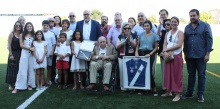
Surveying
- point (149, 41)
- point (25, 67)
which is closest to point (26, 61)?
point (25, 67)

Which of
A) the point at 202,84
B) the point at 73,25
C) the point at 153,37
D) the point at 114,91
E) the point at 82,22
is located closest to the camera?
the point at 202,84

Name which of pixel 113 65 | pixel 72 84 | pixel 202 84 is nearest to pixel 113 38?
pixel 113 65

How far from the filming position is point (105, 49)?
644 cm

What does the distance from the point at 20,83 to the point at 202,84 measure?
13.4ft

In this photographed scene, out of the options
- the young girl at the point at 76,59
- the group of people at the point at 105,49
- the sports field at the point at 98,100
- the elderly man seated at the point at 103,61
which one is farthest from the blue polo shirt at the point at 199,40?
the young girl at the point at 76,59

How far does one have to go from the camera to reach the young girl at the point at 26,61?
6.52m

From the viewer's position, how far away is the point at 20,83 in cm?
656

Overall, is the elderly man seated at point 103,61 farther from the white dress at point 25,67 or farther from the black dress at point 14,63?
the black dress at point 14,63

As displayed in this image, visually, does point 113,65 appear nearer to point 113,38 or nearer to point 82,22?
point 113,38

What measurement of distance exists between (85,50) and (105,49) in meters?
0.46

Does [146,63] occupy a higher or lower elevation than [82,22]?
lower

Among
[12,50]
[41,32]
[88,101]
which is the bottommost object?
[88,101]

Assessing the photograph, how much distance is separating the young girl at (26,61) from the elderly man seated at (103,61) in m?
1.52

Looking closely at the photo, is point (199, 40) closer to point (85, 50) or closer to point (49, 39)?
point (85, 50)
